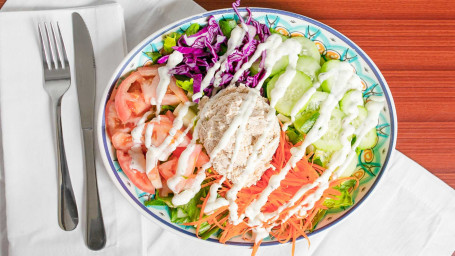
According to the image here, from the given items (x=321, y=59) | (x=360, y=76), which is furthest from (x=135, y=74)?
(x=360, y=76)

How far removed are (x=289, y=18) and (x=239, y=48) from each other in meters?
0.24

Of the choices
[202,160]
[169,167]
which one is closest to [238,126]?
[202,160]

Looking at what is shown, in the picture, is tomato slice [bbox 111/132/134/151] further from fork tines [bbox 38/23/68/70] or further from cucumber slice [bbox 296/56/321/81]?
cucumber slice [bbox 296/56/321/81]

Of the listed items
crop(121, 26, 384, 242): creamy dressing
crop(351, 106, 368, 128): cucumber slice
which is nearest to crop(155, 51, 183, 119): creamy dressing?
crop(121, 26, 384, 242): creamy dressing

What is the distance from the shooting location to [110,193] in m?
1.78

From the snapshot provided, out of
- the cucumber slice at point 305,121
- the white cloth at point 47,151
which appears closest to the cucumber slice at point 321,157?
the cucumber slice at point 305,121

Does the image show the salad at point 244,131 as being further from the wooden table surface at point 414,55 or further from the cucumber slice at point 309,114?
the wooden table surface at point 414,55

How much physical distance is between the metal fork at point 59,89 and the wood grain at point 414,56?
0.74 metres

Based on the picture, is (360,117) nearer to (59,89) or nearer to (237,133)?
(237,133)

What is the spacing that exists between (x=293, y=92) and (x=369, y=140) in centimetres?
39

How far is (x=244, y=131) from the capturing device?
1.57m

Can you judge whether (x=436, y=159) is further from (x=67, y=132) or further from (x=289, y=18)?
(x=67, y=132)

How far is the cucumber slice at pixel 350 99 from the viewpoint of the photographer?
1654 millimetres

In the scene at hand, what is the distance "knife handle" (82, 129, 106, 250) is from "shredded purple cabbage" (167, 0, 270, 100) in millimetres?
478
